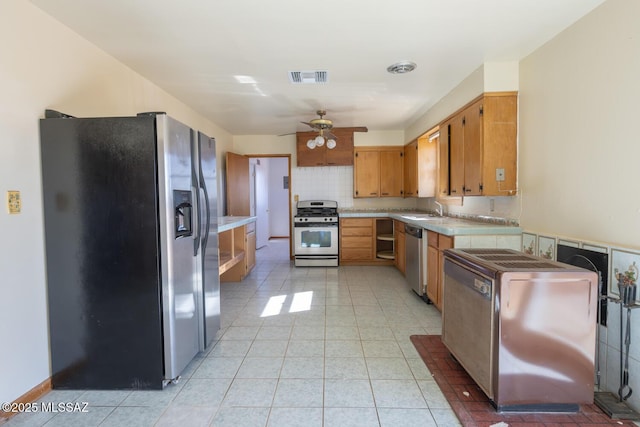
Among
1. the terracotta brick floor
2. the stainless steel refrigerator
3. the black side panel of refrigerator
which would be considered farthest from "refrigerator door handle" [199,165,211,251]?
the terracotta brick floor

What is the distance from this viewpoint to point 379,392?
189 cm

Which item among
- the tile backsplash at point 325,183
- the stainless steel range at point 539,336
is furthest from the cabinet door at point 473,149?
the tile backsplash at point 325,183

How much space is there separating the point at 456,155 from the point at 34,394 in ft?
12.7

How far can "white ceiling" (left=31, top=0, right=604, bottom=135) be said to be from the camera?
1928mm

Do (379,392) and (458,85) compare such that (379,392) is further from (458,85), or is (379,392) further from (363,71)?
(458,85)

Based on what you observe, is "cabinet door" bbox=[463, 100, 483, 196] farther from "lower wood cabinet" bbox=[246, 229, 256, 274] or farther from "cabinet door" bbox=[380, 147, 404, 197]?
"lower wood cabinet" bbox=[246, 229, 256, 274]

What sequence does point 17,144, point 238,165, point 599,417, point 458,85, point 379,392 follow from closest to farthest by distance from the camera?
point 599,417 → point 17,144 → point 379,392 → point 458,85 → point 238,165

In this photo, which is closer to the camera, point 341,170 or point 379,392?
point 379,392

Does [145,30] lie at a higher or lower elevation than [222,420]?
higher

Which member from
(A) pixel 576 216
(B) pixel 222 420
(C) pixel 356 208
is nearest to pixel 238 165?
(C) pixel 356 208

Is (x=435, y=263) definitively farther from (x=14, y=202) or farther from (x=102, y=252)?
(x=14, y=202)

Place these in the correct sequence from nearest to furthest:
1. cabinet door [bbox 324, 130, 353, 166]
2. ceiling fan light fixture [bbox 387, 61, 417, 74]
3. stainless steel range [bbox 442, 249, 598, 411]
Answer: stainless steel range [bbox 442, 249, 598, 411], ceiling fan light fixture [bbox 387, 61, 417, 74], cabinet door [bbox 324, 130, 353, 166]

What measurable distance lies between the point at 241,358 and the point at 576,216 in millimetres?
2594

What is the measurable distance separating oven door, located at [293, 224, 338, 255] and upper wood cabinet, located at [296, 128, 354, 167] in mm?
1163
